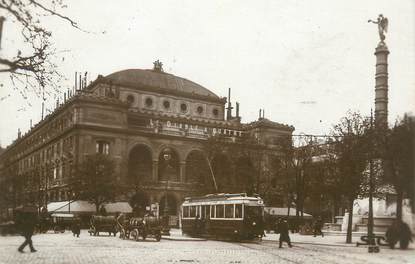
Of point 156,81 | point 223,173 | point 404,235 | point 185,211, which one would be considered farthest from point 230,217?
point 156,81

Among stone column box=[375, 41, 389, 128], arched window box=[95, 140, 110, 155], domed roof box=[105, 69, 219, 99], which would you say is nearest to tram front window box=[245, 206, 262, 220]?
stone column box=[375, 41, 389, 128]

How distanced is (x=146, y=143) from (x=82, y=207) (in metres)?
16.8

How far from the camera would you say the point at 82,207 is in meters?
58.2

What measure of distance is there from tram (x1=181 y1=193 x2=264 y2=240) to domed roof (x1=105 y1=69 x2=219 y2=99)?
45423 mm

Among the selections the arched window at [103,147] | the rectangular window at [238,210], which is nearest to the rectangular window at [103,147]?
the arched window at [103,147]

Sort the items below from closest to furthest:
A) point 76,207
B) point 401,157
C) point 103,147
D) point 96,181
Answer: point 401,157, point 96,181, point 76,207, point 103,147

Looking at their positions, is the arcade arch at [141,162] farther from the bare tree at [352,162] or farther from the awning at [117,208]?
the bare tree at [352,162]

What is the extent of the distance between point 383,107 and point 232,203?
1475 centimetres

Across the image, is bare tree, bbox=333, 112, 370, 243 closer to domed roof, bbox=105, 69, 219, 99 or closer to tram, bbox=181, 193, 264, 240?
tram, bbox=181, 193, 264, 240

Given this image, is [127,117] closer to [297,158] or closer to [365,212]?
[297,158]

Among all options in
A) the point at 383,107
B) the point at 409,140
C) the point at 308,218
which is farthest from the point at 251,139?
the point at 409,140

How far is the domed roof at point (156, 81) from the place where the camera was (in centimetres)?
8075

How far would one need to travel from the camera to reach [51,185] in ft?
230

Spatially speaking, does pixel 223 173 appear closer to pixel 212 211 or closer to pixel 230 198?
pixel 212 211
